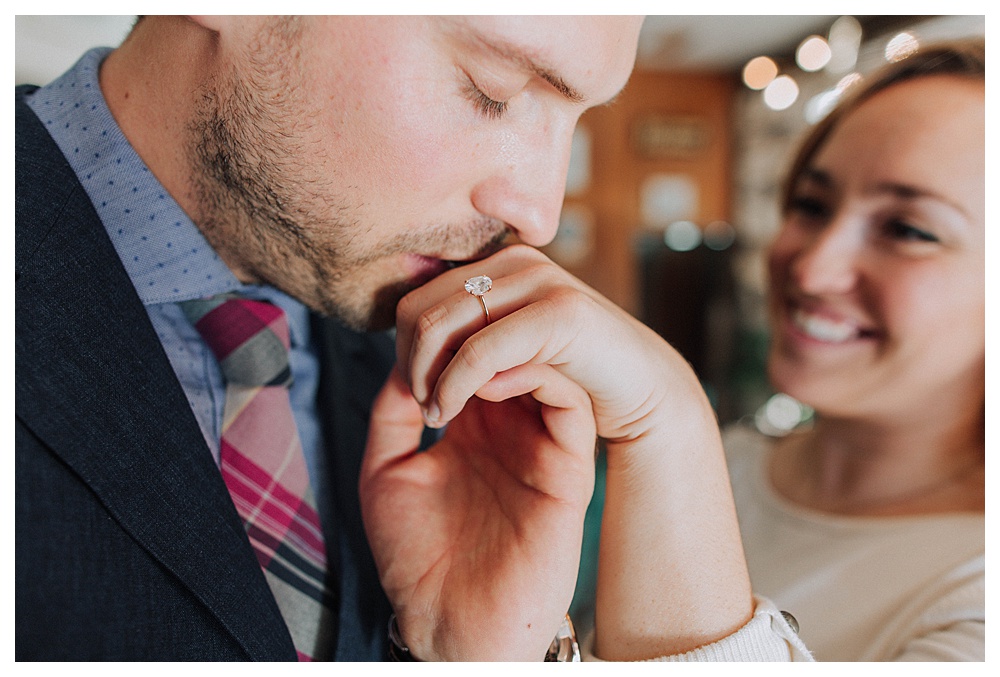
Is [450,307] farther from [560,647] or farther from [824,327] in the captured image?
[824,327]

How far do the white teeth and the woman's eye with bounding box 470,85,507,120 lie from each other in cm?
89

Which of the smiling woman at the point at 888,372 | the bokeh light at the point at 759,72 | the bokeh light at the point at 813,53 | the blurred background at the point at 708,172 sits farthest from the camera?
the bokeh light at the point at 759,72

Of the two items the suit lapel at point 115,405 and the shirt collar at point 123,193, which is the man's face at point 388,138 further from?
the suit lapel at point 115,405

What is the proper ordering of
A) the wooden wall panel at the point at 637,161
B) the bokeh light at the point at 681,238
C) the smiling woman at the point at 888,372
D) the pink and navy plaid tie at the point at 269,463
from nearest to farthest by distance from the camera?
the pink and navy plaid tie at the point at 269,463 → the smiling woman at the point at 888,372 → the bokeh light at the point at 681,238 → the wooden wall panel at the point at 637,161

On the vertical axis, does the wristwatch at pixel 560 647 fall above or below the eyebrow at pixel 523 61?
below

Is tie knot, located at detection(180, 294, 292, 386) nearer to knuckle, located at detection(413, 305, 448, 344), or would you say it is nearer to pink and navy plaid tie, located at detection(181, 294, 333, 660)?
pink and navy plaid tie, located at detection(181, 294, 333, 660)

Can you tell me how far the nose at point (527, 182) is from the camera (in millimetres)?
799

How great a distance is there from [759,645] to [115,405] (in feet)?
2.68

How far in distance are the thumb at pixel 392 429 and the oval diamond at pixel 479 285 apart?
25 centimetres

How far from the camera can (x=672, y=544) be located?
2.60 ft

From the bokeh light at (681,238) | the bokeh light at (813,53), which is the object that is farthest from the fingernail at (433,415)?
the bokeh light at (681,238)

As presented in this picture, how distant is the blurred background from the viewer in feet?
12.1

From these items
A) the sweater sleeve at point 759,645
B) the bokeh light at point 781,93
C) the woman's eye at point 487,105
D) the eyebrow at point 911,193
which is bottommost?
the sweater sleeve at point 759,645

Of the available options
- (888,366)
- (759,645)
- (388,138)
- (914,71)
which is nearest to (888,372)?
(888,366)
